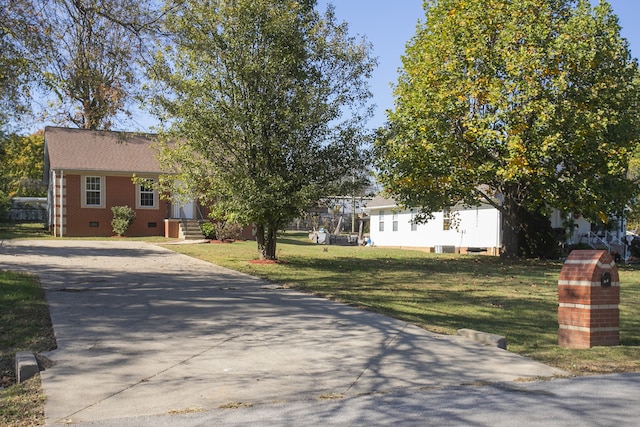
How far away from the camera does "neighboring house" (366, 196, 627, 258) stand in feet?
101

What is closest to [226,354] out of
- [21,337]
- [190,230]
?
[21,337]

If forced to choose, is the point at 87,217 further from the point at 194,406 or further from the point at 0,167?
the point at 194,406

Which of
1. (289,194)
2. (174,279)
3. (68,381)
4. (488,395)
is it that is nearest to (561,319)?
(488,395)

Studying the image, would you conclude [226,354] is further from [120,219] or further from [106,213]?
[106,213]

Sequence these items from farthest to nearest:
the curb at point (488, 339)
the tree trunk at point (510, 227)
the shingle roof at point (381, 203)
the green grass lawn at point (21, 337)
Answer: the shingle roof at point (381, 203) < the tree trunk at point (510, 227) < the curb at point (488, 339) < the green grass lawn at point (21, 337)

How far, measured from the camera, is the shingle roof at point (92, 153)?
98.5 ft

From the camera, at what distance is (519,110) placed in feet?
66.5

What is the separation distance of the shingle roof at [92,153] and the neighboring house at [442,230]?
12.8 metres

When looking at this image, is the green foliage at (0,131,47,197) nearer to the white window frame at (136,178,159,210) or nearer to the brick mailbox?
the white window frame at (136,178,159,210)

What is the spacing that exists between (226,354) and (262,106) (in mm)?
10745

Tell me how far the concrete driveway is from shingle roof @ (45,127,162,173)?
751 inches

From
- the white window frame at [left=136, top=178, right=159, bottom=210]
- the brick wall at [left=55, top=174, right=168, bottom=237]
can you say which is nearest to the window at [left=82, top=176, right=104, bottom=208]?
the brick wall at [left=55, top=174, right=168, bottom=237]

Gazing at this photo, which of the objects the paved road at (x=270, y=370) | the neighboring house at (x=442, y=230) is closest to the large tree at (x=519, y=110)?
the neighboring house at (x=442, y=230)

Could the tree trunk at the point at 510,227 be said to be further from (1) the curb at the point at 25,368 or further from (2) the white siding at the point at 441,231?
(1) the curb at the point at 25,368
